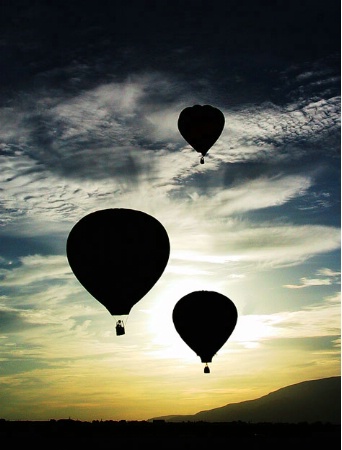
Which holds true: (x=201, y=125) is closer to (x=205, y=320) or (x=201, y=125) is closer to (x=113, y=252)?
(x=113, y=252)

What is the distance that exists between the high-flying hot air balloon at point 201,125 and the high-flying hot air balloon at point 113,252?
6117 mm

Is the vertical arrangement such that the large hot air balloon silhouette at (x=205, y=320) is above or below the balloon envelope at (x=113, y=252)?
below

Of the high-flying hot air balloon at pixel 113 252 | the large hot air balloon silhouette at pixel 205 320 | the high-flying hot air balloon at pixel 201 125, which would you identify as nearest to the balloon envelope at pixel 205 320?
the large hot air balloon silhouette at pixel 205 320

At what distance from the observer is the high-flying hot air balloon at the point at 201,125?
3353cm

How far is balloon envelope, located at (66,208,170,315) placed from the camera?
95.8ft

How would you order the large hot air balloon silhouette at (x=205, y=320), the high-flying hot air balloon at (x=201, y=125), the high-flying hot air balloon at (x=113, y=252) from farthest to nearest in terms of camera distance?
A: 1. the large hot air balloon silhouette at (x=205, y=320)
2. the high-flying hot air balloon at (x=201, y=125)
3. the high-flying hot air balloon at (x=113, y=252)

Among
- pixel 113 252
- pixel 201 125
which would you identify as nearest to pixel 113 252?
pixel 113 252

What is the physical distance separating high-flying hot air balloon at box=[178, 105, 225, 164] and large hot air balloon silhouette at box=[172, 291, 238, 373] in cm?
1106

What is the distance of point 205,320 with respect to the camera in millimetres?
39062

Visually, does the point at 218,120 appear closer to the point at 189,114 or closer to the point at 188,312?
the point at 189,114

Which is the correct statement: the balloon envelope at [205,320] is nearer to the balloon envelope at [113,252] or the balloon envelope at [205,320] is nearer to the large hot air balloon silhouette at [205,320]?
the large hot air balloon silhouette at [205,320]

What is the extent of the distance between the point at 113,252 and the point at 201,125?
935cm
